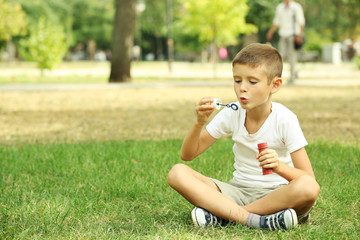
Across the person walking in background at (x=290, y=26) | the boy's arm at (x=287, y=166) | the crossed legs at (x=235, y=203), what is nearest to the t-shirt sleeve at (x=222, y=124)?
the crossed legs at (x=235, y=203)

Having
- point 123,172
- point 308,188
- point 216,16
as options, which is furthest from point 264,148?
point 216,16

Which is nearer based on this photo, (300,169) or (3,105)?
(300,169)

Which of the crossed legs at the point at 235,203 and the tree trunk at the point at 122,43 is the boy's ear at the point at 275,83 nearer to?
the crossed legs at the point at 235,203

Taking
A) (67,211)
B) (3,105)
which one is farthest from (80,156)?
(3,105)

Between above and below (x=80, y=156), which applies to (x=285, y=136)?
above

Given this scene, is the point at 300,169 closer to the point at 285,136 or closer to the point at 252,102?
the point at 285,136

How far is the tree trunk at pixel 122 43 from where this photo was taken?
48.3ft

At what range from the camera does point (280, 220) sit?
9.18 ft

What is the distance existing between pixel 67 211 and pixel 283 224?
1.26 meters

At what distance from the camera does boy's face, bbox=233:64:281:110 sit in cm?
286

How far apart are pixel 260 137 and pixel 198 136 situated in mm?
367

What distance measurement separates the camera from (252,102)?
9.46 feet

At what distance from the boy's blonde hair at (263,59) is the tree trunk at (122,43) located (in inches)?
479

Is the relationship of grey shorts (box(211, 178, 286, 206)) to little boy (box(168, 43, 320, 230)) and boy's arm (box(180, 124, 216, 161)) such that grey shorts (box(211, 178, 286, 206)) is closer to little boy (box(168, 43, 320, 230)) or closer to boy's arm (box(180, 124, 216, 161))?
little boy (box(168, 43, 320, 230))
